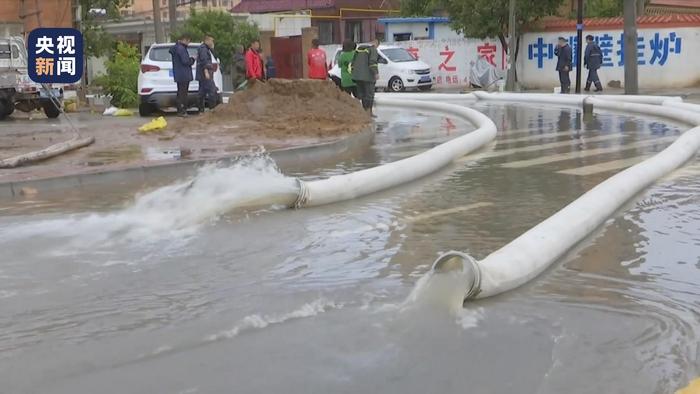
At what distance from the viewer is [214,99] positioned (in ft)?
56.9

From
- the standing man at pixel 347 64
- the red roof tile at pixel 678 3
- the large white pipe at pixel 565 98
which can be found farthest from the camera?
the red roof tile at pixel 678 3

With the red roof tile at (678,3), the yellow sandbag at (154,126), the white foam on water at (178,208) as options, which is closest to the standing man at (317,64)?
the yellow sandbag at (154,126)

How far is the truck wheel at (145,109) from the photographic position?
58.1 ft

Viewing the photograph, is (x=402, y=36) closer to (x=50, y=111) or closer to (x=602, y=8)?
(x=602, y=8)

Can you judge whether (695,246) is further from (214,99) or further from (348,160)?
(214,99)

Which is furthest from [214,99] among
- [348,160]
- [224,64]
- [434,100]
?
[224,64]

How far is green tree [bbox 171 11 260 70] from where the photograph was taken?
3534 cm

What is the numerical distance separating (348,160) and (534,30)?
1966cm

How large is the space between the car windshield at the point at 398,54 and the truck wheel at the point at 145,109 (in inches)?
526

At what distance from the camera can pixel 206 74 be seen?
54.7ft

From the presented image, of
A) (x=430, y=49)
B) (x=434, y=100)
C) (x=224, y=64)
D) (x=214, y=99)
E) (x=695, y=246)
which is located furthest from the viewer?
(x=224, y=64)

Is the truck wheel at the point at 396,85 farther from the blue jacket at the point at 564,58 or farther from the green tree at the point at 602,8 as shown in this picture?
the green tree at the point at 602,8

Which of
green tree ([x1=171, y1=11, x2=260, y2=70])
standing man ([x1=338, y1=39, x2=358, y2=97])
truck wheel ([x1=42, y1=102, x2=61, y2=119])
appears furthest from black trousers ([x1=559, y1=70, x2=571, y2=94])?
green tree ([x1=171, y1=11, x2=260, y2=70])

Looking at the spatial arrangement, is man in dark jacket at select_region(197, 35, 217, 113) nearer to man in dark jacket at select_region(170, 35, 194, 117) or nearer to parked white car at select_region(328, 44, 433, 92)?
man in dark jacket at select_region(170, 35, 194, 117)
